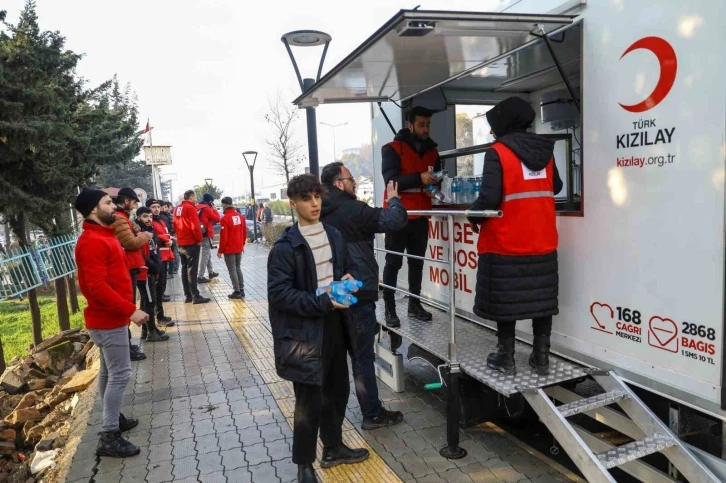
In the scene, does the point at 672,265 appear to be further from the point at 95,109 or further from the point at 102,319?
the point at 95,109

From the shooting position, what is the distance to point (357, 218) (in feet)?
11.7

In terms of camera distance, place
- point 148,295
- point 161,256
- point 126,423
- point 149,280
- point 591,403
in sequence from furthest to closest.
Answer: point 161,256, point 149,280, point 148,295, point 126,423, point 591,403

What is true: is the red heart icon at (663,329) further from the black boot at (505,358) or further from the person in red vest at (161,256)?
the person in red vest at (161,256)

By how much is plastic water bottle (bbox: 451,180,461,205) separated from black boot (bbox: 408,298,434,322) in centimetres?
100

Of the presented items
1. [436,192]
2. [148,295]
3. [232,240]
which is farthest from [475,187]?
[232,240]

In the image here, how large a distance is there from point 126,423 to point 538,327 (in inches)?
132

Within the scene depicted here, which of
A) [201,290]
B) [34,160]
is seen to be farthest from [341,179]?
[201,290]

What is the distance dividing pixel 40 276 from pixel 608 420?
1023 cm

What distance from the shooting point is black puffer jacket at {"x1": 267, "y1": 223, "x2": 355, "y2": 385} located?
9.11ft

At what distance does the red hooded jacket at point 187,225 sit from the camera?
875cm

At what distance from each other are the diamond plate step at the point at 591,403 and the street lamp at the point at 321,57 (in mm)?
3929

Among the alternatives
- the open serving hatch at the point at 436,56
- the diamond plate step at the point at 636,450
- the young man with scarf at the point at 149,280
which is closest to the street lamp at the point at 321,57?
the open serving hatch at the point at 436,56

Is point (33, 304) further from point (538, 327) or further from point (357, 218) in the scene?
point (538, 327)

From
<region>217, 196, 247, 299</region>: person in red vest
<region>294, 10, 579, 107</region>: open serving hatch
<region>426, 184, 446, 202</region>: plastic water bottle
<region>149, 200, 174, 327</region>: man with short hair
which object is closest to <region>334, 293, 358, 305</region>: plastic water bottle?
<region>294, 10, 579, 107</region>: open serving hatch
